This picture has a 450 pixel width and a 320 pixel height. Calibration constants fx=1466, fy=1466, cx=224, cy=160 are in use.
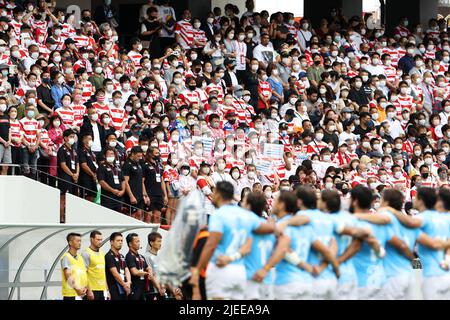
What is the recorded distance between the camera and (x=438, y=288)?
14.0m

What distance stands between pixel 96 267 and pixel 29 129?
418 cm

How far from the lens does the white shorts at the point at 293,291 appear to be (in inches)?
516

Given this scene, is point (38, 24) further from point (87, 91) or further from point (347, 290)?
point (347, 290)

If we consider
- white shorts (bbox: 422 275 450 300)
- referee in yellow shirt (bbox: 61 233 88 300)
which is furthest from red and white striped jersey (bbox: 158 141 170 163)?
white shorts (bbox: 422 275 450 300)

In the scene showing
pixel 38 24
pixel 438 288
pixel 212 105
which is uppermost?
pixel 38 24

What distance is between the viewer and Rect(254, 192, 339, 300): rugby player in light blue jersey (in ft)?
42.8

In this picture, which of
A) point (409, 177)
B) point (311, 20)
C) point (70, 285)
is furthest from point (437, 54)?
point (70, 285)

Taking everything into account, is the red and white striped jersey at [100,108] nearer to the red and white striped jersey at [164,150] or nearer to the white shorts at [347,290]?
the red and white striped jersey at [164,150]

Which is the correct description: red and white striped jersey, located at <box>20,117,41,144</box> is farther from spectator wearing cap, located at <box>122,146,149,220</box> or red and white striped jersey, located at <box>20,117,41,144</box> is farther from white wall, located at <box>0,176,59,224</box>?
spectator wearing cap, located at <box>122,146,149,220</box>

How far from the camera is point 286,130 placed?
87.4 ft

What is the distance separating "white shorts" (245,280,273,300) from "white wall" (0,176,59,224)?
33.9 feet

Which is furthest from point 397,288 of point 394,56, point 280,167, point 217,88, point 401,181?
point 394,56
